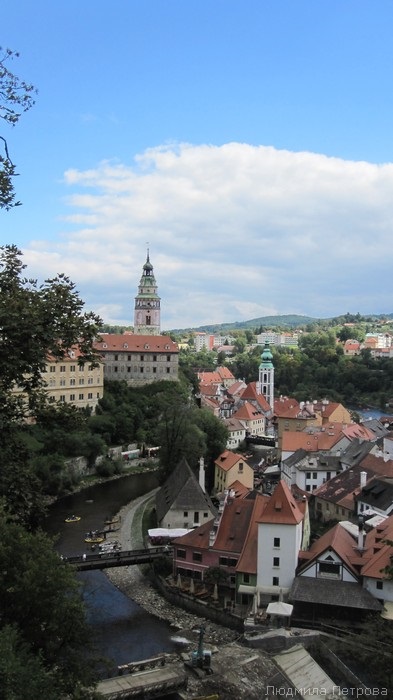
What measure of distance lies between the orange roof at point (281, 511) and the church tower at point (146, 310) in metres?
43.8

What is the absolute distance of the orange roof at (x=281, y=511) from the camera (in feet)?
63.6

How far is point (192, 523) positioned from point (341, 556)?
8.33 m

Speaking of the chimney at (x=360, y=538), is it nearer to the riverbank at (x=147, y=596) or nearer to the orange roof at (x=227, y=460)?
the riverbank at (x=147, y=596)

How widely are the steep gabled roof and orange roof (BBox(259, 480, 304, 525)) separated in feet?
21.6

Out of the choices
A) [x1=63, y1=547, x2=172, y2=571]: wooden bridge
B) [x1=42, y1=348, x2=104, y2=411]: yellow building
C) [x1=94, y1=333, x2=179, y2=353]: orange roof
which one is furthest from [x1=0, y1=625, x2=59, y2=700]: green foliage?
[x1=94, y1=333, x2=179, y2=353]: orange roof

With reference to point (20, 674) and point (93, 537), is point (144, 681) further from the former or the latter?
point (93, 537)

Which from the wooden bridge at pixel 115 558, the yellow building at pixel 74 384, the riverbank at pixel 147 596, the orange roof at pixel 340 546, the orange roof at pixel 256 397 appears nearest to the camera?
the riverbank at pixel 147 596

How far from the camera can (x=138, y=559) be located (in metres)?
22.6

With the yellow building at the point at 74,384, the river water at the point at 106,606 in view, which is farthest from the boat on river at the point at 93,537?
the yellow building at the point at 74,384

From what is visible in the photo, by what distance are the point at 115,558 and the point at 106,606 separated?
1851 mm

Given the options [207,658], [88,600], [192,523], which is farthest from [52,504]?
[207,658]

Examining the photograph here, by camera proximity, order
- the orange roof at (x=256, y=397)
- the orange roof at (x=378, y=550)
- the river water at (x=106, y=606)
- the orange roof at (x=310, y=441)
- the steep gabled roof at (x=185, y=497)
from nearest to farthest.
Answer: the river water at (x=106, y=606), the orange roof at (x=378, y=550), the steep gabled roof at (x=185, y=497), the orange roof at (x=310, y=441), the orange roof at (x=256, y=397)

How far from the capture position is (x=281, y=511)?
19.6 meters

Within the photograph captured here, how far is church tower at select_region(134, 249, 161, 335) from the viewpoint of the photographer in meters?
62.8
